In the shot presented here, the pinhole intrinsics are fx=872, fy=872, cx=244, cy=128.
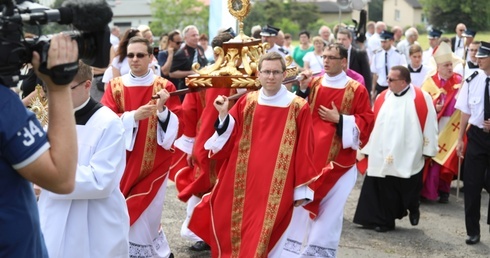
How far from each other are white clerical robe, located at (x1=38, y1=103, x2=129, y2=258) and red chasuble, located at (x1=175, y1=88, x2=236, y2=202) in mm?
2841

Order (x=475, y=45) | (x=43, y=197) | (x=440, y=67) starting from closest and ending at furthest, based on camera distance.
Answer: (x=43, y=197) < (x=440, y=67) < (x=475, y=45)

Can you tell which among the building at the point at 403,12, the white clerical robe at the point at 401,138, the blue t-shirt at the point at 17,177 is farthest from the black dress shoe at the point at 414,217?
the building at the point at 403,12

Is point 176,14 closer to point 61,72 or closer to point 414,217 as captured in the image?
point 414,217

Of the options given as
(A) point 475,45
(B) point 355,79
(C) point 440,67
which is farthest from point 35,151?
(A) point 475,45

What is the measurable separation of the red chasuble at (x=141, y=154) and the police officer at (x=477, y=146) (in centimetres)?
294

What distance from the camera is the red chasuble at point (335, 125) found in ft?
24.7

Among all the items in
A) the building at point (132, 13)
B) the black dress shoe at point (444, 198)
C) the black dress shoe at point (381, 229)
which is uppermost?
Answer: the black dress shoe at point (381, 229)

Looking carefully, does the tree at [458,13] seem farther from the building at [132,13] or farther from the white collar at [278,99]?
the white collar at [278,99]

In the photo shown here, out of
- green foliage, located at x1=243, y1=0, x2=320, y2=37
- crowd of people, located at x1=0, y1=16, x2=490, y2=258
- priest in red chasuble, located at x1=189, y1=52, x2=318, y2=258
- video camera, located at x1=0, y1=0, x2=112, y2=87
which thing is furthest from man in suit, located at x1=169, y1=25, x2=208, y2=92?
green foliage, located at x1=243, y1=0, x2=320, y2=37

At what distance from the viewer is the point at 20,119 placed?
2.96 metres

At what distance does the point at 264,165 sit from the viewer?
6.49 meters

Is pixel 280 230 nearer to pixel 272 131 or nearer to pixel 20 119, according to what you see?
pixel 272 131

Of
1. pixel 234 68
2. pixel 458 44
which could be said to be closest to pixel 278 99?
pixel 234 68

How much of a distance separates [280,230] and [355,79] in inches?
93.6
